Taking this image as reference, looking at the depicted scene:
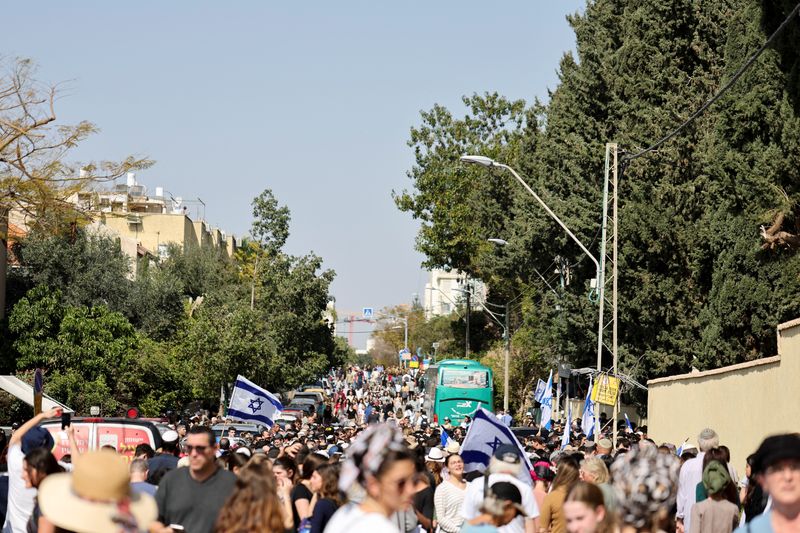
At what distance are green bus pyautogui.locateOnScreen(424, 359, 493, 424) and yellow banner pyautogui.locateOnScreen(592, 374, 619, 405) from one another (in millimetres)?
21264

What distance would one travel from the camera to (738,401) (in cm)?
2345

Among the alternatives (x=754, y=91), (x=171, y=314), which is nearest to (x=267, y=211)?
(x=171, y=314)

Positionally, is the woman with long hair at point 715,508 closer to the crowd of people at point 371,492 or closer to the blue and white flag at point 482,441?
the crowd of people at point 371,492

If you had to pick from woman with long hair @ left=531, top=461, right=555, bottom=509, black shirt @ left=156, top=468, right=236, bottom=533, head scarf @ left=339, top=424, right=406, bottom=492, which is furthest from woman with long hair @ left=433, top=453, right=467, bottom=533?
head scarf @ left=339, top=424, right=406, bottom=492

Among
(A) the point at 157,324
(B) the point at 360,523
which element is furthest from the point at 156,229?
(B) the point at 360,523

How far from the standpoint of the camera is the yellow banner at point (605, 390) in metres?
27.8

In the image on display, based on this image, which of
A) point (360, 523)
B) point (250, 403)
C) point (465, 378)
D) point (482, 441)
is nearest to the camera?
point (360, 523)

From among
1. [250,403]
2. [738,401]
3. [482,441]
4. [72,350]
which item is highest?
[72,350]

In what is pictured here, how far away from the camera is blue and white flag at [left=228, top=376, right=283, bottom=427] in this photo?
21094 mm

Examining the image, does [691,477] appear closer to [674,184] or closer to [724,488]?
[724,488]

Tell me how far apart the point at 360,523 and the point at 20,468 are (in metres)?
3.91

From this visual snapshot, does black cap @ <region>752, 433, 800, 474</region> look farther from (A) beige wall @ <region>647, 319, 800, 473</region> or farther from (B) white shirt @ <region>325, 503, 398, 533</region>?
(A) beige wall @ <region>647, 319, 800, 473</region>

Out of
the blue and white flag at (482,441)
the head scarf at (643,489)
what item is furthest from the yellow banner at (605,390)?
the head scarf at (643,489)

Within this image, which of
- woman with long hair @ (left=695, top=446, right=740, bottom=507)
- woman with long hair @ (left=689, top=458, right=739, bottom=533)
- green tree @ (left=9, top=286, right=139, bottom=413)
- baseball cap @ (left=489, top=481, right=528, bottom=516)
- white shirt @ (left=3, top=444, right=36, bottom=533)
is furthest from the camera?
green tree @ (left=9, top=286, right=139, bottom=413)
